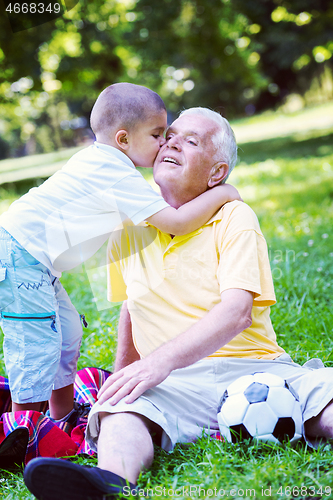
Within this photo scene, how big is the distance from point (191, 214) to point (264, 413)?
0.89m

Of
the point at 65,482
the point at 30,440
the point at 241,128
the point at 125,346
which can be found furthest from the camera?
the point at 241,128

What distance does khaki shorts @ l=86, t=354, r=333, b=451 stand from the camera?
191cm

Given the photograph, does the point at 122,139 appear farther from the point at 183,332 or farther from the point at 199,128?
the point at 183,332

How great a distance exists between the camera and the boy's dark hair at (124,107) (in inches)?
100

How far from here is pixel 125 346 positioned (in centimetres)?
251

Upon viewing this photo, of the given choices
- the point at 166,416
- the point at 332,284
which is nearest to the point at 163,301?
the point at 166,416

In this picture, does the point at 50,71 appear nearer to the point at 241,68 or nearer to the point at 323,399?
the point at 241,68

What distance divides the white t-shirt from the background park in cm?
32

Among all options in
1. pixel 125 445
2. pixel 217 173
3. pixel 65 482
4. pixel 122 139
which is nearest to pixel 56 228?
pixel 122 139

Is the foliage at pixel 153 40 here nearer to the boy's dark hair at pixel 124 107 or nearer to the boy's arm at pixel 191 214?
the boy's dark hair at pixel 124 107

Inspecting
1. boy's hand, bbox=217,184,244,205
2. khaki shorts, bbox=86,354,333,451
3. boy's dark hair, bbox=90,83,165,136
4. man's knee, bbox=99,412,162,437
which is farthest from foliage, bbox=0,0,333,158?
man's knee, bbox=99,412,162,437

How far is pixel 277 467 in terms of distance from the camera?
5.74 feet

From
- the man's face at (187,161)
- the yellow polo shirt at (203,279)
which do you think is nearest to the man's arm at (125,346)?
the yellow polo shirt at (203,279)

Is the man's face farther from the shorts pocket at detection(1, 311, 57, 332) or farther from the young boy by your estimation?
the shorts pocket at detection(1, 311, 57, 332)
